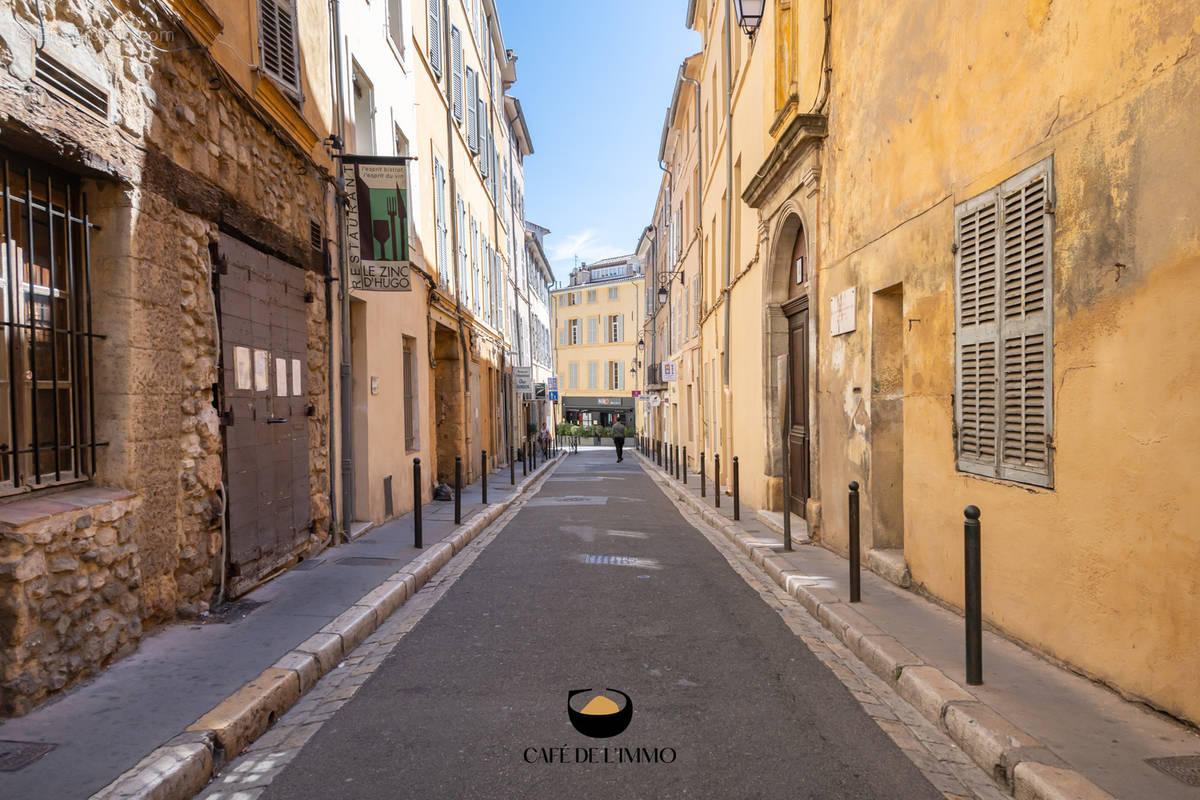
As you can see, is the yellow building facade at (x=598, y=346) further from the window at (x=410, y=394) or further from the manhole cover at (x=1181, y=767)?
the manhole cover at (x=1181, y=767)

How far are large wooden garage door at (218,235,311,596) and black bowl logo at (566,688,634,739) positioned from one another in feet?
10.3

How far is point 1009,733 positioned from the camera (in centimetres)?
326

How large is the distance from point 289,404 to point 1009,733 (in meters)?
6.14

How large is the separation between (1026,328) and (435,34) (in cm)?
1332

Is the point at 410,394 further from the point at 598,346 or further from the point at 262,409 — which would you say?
the point at 598,346

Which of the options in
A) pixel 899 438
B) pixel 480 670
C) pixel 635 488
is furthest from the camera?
pixel 635 488

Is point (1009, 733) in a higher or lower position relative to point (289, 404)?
lower

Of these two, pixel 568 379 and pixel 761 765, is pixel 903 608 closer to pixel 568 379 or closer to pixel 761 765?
pixel 761 765

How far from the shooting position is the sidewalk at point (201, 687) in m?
2.99

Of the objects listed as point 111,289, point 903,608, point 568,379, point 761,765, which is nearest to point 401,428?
point 111,289

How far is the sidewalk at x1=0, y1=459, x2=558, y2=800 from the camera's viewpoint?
2.99 meters

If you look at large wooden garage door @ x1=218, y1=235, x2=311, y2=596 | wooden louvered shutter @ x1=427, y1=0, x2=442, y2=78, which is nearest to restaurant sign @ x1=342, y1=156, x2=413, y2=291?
large wooden garage door @ x1=218, y1=235, x2=311, y2=596

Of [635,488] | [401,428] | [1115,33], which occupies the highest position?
[1115,33]

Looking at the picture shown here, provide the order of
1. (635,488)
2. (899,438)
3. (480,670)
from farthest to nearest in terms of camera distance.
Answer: (635,488)
(899,438)
(480,670)
